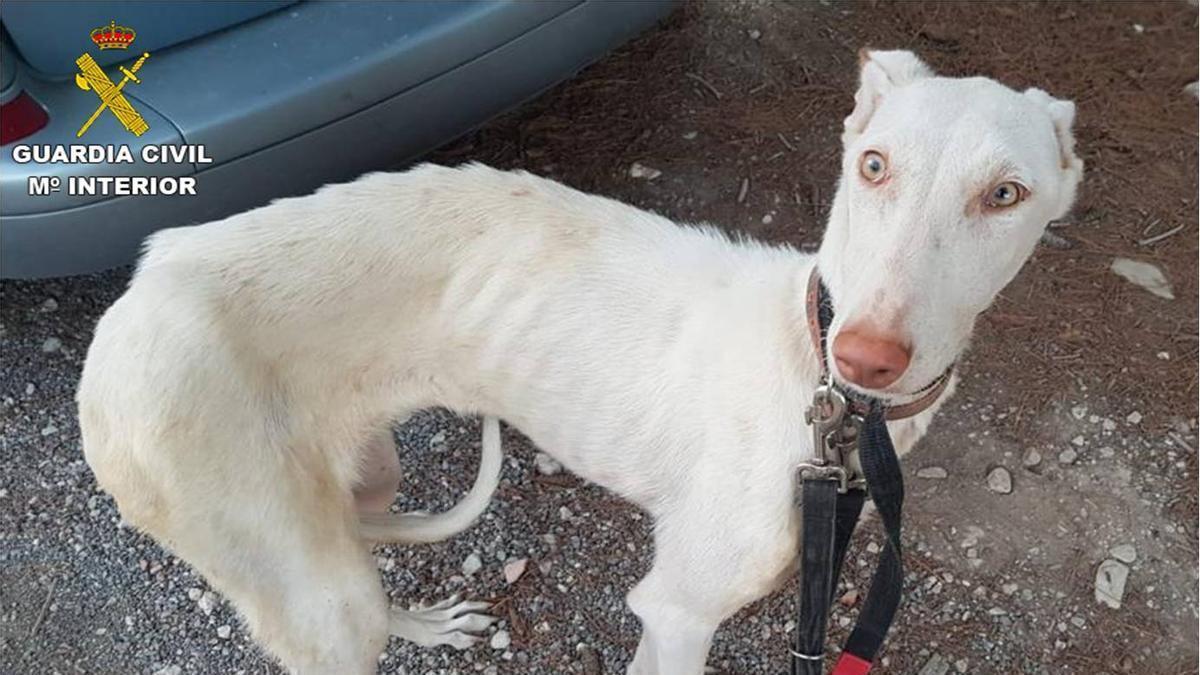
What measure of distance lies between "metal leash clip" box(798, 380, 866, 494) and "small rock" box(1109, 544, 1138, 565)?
143 centimetres

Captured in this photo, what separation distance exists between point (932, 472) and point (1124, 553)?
0.56 m

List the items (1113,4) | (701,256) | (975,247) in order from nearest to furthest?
(975,247) → (701,256) → (1113,4)

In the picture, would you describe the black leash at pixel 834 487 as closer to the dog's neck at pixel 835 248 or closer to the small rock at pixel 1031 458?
the dog's neck at pixel 835 248

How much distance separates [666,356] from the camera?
237 cm

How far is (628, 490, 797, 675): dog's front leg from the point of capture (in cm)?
221

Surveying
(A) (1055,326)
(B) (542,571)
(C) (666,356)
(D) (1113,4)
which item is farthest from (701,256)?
(D) (1113,4)

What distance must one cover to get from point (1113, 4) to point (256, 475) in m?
4.04

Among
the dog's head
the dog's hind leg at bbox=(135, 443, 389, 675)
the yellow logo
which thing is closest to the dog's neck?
the dog's head

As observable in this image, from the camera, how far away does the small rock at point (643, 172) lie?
13.4 feet

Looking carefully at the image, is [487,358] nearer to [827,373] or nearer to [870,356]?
[827,373]

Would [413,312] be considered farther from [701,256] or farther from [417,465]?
[417,465]

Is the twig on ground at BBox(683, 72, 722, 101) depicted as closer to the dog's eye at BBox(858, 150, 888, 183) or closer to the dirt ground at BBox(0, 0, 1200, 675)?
the dirt ground at BBox(0, 0, 1200, 675)

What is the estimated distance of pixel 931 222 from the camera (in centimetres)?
178

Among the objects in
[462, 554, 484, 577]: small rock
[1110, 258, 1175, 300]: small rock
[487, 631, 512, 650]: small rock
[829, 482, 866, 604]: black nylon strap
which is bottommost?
[487, 631, 512, 650]: small rock
